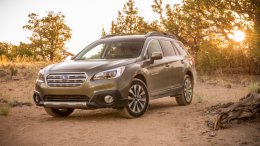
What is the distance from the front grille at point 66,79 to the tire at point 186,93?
3.75 meters

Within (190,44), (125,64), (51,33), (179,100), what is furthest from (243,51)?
(51,33)

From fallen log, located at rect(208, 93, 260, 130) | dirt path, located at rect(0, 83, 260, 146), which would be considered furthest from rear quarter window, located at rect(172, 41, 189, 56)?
fallen log, located at rect(208, 93, 260, 130)

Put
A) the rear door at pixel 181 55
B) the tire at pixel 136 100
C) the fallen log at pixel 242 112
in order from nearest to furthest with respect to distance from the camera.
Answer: the fallen log at pixel 242 112 < the tire at pixel 136 100 < the rear door at pixel 181 55

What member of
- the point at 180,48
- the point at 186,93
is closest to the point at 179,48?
the point at 180,48

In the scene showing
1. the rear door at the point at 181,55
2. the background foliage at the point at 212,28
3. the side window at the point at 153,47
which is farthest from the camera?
the background foliage at the point at 212,28

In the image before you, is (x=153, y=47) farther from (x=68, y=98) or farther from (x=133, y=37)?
(x=68, y=98)

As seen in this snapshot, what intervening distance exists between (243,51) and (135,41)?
36.5 feet

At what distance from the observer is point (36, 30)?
56.2 metres

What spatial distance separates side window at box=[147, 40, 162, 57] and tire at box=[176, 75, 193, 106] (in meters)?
1.49

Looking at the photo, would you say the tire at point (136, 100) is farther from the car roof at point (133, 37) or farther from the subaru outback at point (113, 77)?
the car roof at point (133, 37)

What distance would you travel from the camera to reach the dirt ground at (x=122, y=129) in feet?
23.0

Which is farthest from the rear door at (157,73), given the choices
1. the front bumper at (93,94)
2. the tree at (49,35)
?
the tree at (49,35)

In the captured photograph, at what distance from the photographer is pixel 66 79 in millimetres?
8938

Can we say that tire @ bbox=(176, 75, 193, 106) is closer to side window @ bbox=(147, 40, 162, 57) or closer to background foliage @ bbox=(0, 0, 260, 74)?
side window @ bbox=(147, 40, 162, 57)
